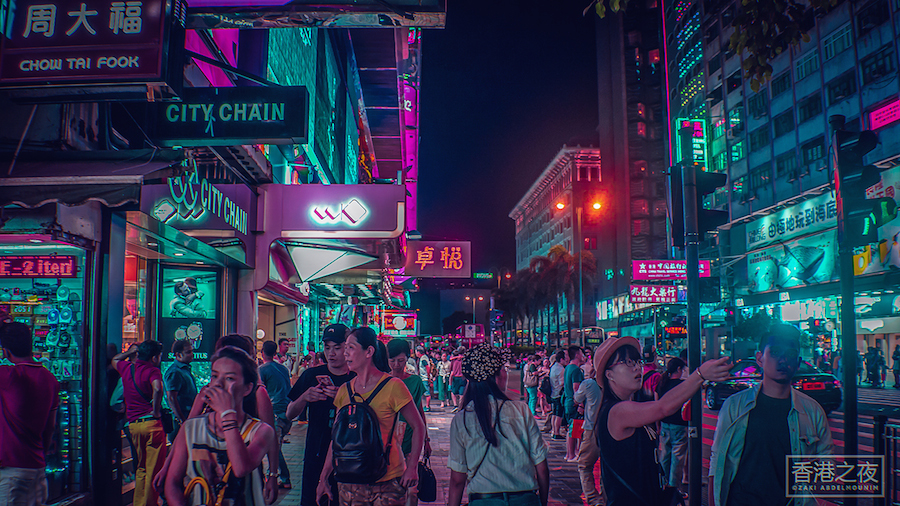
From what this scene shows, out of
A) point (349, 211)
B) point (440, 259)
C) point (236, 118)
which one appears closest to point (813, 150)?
point (440, 259)

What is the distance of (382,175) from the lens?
32.6 metres

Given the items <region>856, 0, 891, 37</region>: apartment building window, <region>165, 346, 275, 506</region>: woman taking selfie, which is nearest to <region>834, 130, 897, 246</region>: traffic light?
<region>165, 346, 275, 506</region>: woman taking selfie

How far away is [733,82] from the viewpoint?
4578 cm

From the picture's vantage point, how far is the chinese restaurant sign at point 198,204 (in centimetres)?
707

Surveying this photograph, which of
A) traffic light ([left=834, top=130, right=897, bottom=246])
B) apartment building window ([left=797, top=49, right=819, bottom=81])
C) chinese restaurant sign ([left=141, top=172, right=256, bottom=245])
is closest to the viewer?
traffic light ([left=834, top=130, right=897, bottom=246])

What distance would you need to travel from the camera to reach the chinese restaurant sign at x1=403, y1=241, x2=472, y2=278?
60.8ft

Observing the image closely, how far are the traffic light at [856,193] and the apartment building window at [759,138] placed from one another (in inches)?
1512

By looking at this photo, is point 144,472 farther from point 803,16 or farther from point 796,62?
point 796,62

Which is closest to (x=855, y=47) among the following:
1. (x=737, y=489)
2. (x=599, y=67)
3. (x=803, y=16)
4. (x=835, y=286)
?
(x=835, y=286)

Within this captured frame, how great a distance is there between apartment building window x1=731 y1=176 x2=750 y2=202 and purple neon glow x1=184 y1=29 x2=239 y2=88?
39.1 m

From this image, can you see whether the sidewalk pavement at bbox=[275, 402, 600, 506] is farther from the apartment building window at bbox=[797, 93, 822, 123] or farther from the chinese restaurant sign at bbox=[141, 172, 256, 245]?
the apartment building window at bbox=[797, 93, 822, 123]

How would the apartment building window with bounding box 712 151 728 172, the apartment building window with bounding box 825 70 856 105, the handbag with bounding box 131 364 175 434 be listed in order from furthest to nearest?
the apartment building window with bounding box 712 151 728 172, the apartment building window with bounding box 825 70 856 105, the handbag with bounding box 131 364 175 434

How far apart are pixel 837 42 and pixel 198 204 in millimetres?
36417

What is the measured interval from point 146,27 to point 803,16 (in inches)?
214
